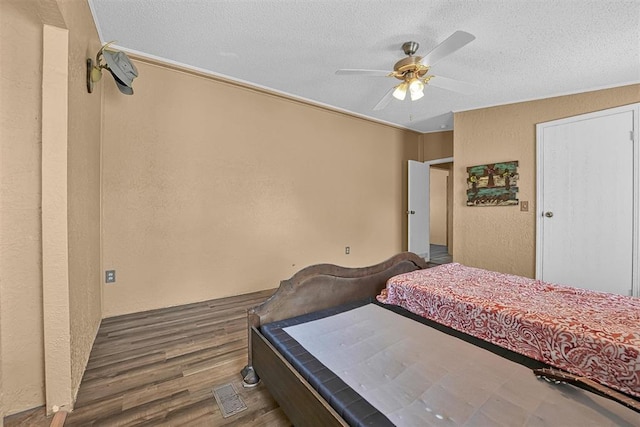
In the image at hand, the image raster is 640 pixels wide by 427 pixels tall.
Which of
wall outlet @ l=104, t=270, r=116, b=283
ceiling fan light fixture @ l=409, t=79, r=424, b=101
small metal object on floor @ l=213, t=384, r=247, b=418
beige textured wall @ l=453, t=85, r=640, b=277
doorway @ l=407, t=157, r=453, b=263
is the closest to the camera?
small metal object on floor @ l=213, t=384, r=247, b=418

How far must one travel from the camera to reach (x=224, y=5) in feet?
6.15

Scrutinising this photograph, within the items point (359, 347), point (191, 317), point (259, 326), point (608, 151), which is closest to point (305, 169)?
→ point (191, 317)

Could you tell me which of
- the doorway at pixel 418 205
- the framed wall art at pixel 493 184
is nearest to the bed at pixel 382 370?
the framed wall art at pixel 493 184

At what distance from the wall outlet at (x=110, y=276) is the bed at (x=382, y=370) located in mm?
1708

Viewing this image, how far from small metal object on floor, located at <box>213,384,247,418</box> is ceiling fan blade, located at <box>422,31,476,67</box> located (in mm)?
2393

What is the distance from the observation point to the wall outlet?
7.91 ft

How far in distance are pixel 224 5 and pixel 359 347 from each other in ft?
7.70

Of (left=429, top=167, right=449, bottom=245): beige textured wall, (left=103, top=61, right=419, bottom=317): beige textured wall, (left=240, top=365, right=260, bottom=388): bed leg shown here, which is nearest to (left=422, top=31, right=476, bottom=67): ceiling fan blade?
(left=103, top=61, right=419, bottom=317): beige textured wall

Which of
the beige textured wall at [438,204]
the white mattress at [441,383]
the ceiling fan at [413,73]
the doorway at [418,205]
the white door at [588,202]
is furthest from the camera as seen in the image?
the beige textured wall at [438,204]

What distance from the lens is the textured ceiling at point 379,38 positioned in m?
1.86

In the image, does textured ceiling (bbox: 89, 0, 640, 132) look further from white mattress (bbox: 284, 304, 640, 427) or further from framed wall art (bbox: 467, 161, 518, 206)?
white mattress (bbox: 284, 304, 640, 427)

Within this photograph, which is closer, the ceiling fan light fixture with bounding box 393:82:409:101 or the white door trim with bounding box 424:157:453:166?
the ceiling fan light fixture with bounding box 393:82:409:101

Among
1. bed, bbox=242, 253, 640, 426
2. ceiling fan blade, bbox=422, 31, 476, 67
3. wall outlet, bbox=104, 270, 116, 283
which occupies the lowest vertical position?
bed, bbox=242, 253, 640, 426

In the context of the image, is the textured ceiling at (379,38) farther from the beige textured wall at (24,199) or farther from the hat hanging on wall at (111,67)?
the beige textured wall at (24,199)
